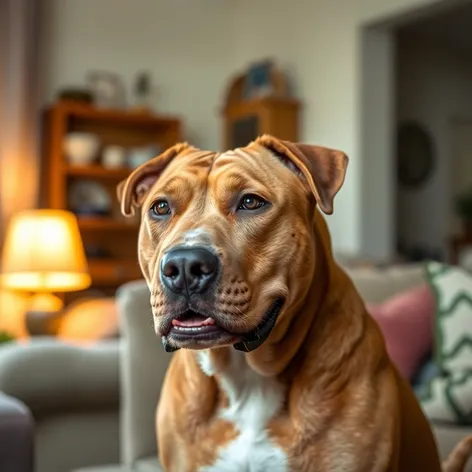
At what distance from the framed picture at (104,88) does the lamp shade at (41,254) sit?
5.88 feet

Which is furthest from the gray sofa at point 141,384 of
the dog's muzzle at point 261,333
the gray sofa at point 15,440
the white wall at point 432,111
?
the white wall at point 432,111

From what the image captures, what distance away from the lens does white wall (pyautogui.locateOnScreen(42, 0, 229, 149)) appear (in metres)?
5.32

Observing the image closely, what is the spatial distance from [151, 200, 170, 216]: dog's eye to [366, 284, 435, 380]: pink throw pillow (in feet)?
3.80

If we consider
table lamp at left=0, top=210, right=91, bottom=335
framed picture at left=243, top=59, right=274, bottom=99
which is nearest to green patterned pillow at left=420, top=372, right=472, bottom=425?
table lamp at left=0, top=210, right=91, bottom=335

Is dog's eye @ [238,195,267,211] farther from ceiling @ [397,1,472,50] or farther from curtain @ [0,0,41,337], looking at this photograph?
ceiling @ [397,1,472,50]

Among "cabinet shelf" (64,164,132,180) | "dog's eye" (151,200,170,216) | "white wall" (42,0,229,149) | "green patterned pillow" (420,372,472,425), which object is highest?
"white wall" (42,0,229,149)

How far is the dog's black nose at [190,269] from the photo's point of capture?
3.55 ft

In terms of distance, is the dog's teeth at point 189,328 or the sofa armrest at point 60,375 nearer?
the dog's teeth at point 189,328

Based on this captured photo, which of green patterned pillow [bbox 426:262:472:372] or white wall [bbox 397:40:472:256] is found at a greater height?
white wall [bbox 397:40:472:256]

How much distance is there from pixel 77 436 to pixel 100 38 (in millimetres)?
3732

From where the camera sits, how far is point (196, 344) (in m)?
1.13

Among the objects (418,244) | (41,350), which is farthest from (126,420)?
(418,244)

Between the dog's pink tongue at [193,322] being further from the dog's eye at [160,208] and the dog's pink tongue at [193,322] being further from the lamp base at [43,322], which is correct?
the lamp base at [43,322]

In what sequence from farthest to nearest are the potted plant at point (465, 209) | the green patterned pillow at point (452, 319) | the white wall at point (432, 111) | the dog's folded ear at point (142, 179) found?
the potted plant at point (465, 209), the white wall at point (432, 111), the green patterned pillow at point (452, 319), the dog's folded ear at point (142, 179)
